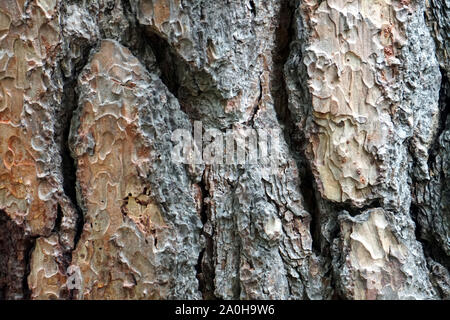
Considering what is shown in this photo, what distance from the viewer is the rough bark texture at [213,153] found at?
971mm

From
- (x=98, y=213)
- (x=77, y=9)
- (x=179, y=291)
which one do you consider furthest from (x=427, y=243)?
(x=77, y=9)

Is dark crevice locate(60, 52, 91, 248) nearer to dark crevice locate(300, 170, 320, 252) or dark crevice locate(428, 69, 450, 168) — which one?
dark crevice locate(300, 170, 320, 252)

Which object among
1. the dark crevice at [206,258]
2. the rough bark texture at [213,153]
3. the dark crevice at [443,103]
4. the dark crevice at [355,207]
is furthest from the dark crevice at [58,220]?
the dark crevice at [443,103]

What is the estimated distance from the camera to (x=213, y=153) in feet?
3.38

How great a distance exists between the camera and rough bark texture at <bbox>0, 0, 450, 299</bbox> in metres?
0.97

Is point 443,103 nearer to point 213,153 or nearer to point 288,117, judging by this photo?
point 288,117

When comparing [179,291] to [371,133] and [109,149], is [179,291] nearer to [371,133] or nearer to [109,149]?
[109,149]

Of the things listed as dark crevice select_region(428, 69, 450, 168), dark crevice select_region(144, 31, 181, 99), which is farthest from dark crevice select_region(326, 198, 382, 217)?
dark crevice select_region(144, 31, 181, 99)

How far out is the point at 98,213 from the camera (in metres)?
0.98

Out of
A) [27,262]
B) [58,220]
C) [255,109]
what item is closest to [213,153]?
[255,109]

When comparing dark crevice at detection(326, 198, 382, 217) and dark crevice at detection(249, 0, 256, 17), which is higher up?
dark crevice at detection(249, 0, 256, 17)

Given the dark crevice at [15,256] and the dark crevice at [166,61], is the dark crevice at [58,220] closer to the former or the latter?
the dark crevice at [15,256]
